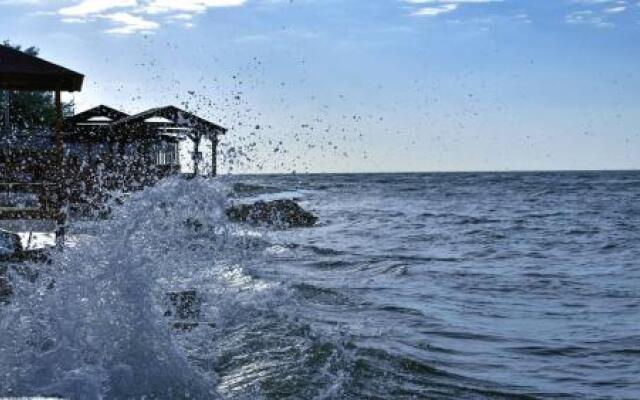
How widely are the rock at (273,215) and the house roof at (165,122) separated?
409 cm

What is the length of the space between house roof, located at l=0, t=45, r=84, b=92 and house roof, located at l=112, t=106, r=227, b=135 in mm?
15072

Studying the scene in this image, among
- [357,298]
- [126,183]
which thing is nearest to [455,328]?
[357,298]

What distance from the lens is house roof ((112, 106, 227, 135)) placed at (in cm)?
3019

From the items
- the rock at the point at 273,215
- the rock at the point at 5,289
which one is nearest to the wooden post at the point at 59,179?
the rock at the point at 5,289

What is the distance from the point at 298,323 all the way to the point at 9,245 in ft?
14.8

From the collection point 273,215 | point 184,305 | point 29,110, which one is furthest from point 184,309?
point 29,110

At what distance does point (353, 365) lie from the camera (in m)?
7.86

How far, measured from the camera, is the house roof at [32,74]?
45.4ft

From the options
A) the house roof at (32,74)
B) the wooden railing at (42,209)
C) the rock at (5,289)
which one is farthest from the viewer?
the wooden railing at (42,209)

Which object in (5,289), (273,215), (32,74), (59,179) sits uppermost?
(32,74)

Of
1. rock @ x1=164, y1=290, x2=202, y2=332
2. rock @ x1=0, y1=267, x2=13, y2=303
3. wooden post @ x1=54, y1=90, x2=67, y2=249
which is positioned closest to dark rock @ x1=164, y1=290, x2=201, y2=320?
rock @ x1=164, y1=290, x2=202, y2=332

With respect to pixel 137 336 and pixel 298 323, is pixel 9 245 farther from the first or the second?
pixel 137 336

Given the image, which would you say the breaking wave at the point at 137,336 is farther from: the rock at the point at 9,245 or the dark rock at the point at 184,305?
the rock at the point at 9,245

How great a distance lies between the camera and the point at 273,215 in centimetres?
3166
